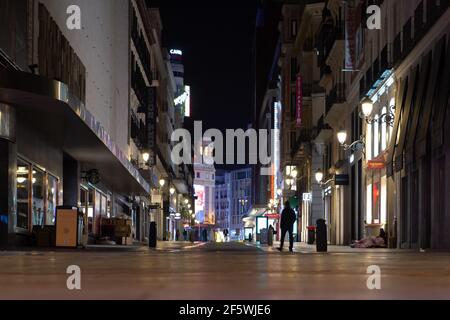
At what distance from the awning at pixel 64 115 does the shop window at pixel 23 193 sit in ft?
5.34

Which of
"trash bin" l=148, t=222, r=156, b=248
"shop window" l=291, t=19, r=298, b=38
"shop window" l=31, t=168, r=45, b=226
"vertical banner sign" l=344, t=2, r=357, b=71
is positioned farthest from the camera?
"shop window" l=291, t=19, r=298, b=38

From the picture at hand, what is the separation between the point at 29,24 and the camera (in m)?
26.2

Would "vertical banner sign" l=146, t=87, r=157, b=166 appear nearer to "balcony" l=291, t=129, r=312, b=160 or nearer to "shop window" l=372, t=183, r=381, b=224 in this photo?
"balcony" l=291, t=129, r=312, b=160

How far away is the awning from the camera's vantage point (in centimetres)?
2181

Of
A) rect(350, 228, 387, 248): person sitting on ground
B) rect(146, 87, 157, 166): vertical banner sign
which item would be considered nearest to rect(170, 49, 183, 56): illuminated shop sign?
rect(146, 87, 157, 166): vertical banner sign

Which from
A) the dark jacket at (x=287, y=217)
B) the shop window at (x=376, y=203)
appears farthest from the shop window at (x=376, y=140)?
the dark jacket at (x=287, y=217)

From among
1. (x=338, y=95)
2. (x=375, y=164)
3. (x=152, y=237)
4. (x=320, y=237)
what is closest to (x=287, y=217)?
(x=320, y=237)

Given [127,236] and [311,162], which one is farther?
[311,162]

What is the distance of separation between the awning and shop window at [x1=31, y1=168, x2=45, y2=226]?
1.68 metres

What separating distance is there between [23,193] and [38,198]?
227cm

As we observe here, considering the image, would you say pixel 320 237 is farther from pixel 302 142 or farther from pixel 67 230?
pixel 302 142

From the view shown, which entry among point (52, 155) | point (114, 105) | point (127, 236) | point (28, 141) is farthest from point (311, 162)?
point (28, 141)
